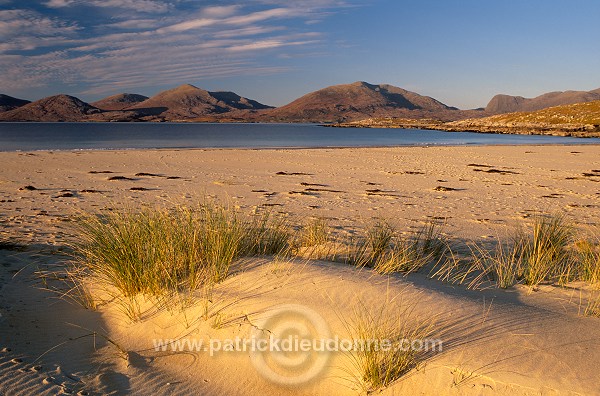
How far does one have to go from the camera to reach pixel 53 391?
3.02 metres

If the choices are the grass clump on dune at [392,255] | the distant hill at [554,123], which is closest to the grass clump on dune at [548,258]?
the grass clump on dune at [392,255]

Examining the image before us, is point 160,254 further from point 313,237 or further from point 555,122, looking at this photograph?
point 555,122

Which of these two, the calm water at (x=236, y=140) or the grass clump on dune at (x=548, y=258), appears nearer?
the grass clump on dune at (x=548, y=258)

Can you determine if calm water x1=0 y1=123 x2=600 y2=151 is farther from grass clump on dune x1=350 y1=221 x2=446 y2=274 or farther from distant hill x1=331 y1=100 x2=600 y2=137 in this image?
grass clump on dune x1=350 y1=221 x2=446 y2=274

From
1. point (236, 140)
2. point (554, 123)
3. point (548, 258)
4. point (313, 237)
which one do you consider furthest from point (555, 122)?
point (313, 237)

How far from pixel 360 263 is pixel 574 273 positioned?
7.75 feet

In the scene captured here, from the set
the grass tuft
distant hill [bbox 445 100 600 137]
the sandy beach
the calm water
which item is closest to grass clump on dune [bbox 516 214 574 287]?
the sandy beach

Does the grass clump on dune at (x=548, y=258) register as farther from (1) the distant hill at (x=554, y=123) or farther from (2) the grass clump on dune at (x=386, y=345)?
(1) the distant hill at (x=554, y=123)

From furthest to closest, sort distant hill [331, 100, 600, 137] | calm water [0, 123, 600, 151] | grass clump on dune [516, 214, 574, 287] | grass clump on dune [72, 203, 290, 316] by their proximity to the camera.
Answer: distant hill [331, 100, 600, 137]
calm water [0, 123, 600, 151]
grass clump on dune [516, 214, 574, 287]
grass clump on dune [72, 203, 290, 316]

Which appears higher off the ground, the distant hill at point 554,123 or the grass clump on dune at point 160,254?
the distant hill at point 554,123

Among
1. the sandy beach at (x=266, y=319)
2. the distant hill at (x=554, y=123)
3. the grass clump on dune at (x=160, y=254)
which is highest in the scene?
the distant hill at (x=554, y=123)

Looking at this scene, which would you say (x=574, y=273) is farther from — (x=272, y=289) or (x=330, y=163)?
(x=330, y=163)

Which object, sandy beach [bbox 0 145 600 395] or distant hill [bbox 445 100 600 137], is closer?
sandy beach [bbox 0 145 600 395]

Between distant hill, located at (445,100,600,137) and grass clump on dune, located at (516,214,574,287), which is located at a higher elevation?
distant hill, located at (445,100,600,137)
